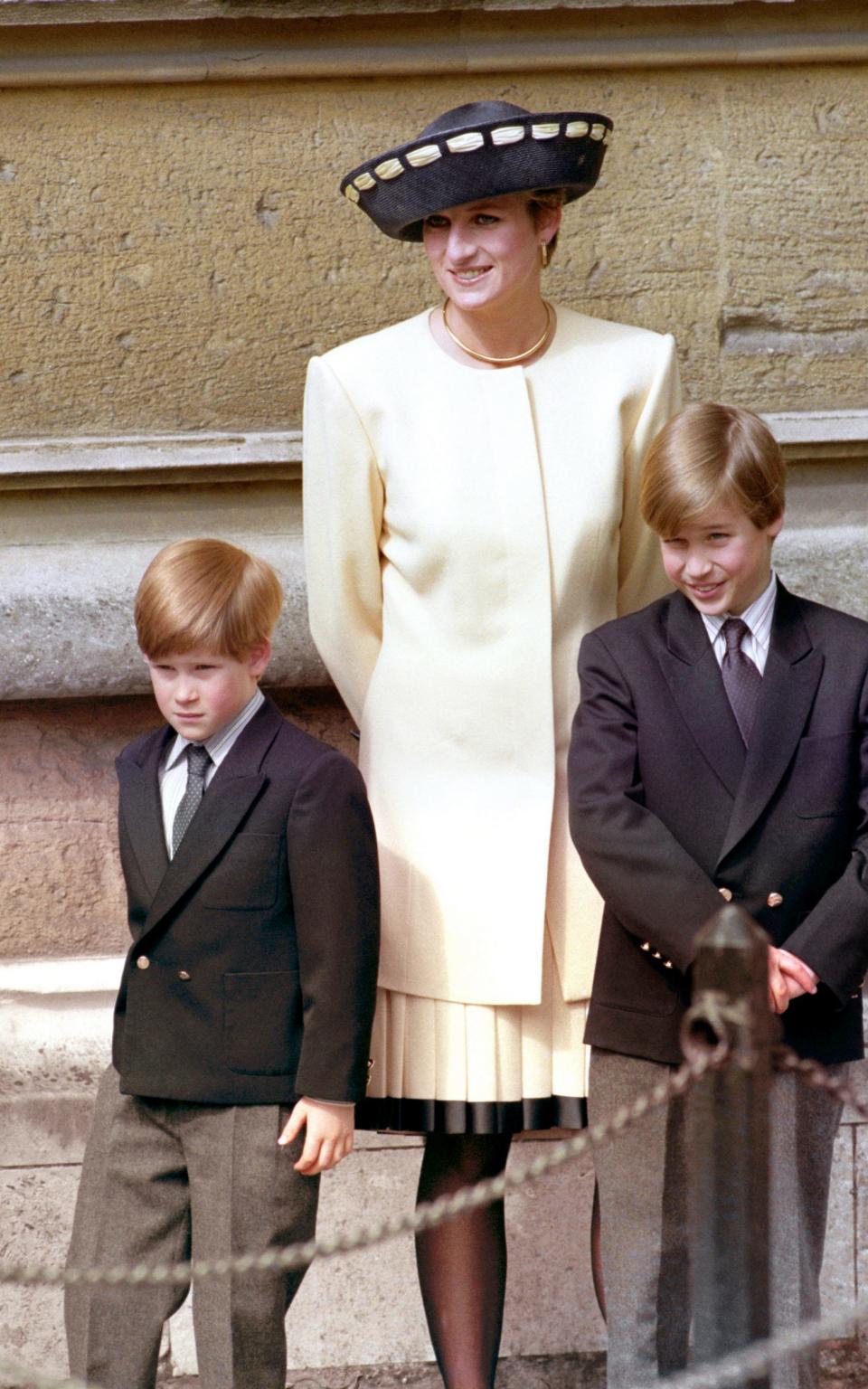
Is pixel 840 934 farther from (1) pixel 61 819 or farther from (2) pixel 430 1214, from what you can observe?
(1) pixel 61 819

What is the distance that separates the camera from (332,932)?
279 cm

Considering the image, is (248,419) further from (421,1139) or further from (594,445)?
(421,1139)

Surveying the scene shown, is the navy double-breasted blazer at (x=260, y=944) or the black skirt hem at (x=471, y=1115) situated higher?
the navy double-breasted blazer at (x=260, y=944)

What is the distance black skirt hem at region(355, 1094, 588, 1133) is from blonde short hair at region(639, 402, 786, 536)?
0.96 meters

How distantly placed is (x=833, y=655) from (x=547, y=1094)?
0.86m

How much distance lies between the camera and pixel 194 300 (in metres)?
3.75

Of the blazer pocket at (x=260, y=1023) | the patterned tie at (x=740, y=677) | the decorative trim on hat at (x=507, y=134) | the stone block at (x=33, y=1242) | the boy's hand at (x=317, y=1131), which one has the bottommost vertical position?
the stone block at (x=33, y=1242)

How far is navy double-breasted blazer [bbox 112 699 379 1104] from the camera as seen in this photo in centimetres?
279

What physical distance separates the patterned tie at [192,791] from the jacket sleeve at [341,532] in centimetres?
36

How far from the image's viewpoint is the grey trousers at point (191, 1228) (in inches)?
110

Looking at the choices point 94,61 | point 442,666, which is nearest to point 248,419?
point 94,61

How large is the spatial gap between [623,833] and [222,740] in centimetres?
64

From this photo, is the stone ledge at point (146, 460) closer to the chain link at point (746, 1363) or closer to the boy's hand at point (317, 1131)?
the boy's hand at point (317, 1131)

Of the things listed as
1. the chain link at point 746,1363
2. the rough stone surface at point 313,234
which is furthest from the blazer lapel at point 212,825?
the rough stone surface at point 313,234
